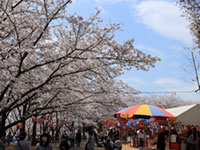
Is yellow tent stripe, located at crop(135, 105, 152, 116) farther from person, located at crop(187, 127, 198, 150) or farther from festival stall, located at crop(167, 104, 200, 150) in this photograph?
person, located at crop(187, 127, 198, 150)

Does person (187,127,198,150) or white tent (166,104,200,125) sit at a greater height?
white tent (166,104,200,125)

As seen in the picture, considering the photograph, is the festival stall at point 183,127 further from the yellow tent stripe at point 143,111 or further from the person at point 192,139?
the yellow tent stripe at point 143,111

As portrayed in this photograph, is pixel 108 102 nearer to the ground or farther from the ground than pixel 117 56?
nearer to the ground

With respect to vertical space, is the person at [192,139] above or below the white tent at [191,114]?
below

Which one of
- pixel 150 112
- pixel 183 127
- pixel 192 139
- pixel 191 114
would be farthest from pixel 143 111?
pixel 191 114

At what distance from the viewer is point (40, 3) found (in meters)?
9.10

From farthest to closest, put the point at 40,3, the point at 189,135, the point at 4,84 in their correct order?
the point at 189,135, the point at 4,84, the point at 40,3

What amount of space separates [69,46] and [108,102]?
7359 mm

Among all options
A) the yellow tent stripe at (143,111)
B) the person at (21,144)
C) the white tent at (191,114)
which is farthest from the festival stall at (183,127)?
the person at (21,144)

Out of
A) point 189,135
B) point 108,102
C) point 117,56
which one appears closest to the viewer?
point 117,56

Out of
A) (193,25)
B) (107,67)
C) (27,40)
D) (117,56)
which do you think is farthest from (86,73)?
(193,25)

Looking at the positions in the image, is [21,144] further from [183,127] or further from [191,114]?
[191,114]

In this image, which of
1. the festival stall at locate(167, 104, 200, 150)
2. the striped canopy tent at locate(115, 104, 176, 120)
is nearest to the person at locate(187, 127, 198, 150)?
the festival stall at locate(167, 104, 200, 150)

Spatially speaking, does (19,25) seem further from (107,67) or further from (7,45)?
(107,67)
